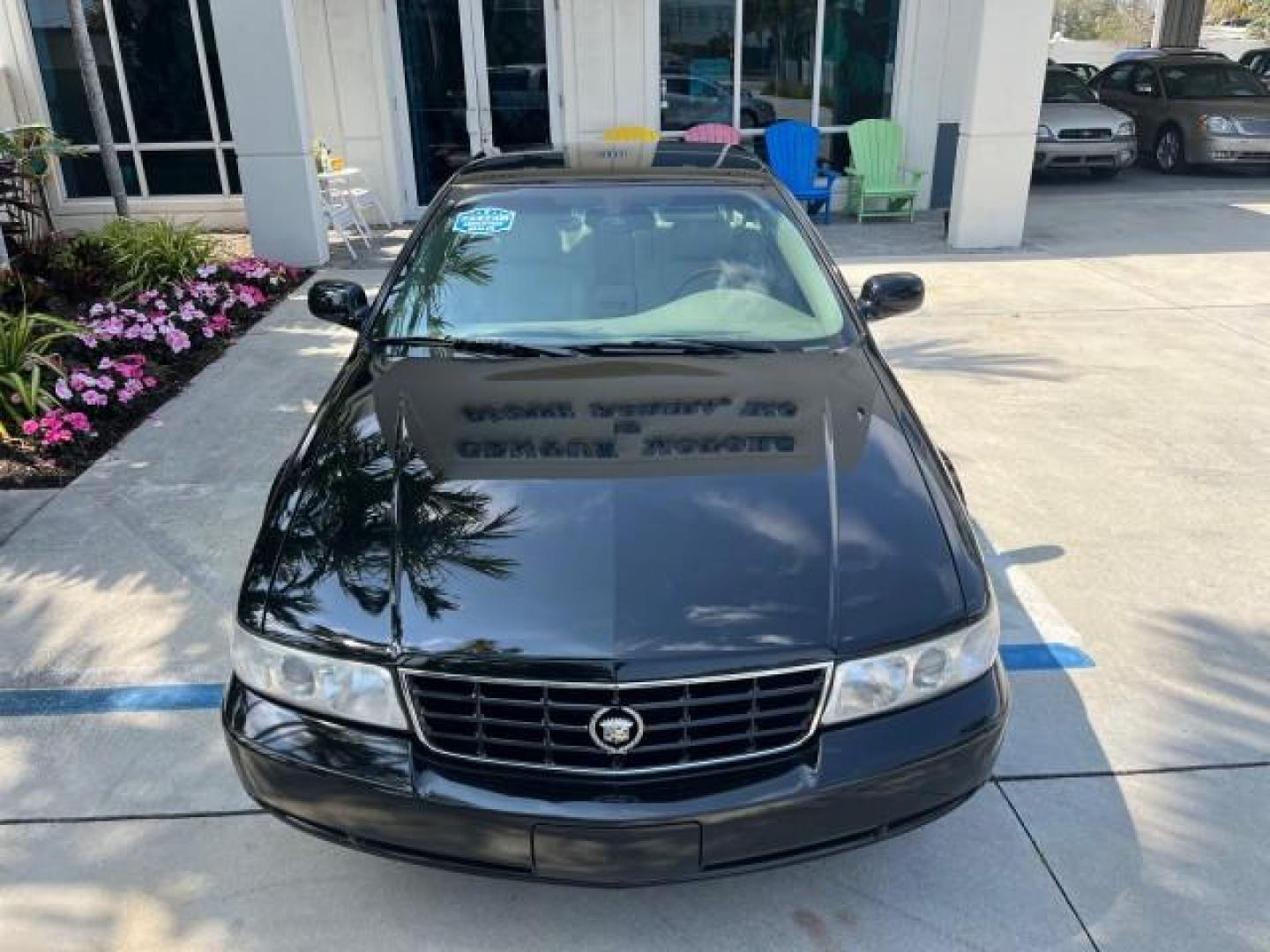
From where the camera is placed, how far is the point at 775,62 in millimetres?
11445

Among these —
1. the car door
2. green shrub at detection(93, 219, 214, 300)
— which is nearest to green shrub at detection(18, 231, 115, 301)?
green shrub at detection(93, 219, 214, 300)

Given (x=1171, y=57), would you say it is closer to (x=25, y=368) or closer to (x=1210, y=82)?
(x=1210, y=82)

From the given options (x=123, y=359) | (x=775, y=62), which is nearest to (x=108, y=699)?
(x=123, y=359)

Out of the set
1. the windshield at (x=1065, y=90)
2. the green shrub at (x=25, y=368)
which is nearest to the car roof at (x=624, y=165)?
the green shrub at (x=25, y=368)

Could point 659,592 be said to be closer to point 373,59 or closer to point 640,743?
point 640,743

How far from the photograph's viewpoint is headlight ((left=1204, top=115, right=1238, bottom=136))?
1378 centimetres

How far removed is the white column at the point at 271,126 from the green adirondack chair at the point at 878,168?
5844 mm

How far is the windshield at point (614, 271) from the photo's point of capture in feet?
11.0

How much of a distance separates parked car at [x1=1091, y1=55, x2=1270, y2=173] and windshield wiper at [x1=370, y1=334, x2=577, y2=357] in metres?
14.2

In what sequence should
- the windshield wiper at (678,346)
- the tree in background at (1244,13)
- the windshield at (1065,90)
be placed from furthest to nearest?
the tree in background at (1244,13), the windshield at (1065,90), the windshield wiper at (678,346)

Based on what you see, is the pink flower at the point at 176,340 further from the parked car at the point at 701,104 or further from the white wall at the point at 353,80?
the parked car at the point at 701,104

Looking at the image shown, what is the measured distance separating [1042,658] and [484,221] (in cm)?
253

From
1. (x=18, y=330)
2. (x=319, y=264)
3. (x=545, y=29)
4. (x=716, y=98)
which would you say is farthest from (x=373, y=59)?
(x=18, y=330)

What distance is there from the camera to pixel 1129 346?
6902mm
